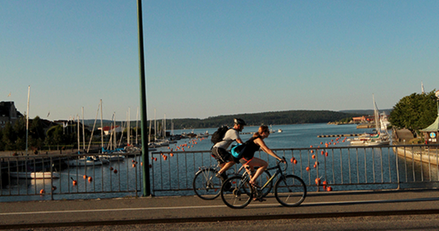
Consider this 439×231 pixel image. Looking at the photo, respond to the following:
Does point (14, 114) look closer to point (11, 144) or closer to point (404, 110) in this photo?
point (11, 144)

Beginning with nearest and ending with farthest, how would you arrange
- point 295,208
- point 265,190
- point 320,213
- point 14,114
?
point 320,213 → point 295,208 → point 265,190 → point 14,114

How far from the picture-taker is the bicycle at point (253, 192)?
305 inches

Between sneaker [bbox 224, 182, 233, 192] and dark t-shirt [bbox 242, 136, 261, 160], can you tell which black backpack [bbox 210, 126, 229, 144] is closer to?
dark t-shirt [bbox 242, 136, 261, 160]

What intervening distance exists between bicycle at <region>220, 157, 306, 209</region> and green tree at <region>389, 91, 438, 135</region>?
200 ft

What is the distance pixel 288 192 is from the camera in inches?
321

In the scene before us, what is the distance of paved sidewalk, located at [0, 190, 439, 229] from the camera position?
23.1ft

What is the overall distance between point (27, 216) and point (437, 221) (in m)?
7.47

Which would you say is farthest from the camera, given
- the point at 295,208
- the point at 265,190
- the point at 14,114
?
the point at 14,114

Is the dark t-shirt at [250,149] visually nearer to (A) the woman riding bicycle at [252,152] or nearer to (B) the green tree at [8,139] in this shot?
(A) the woman riding bicycle at [252,152]

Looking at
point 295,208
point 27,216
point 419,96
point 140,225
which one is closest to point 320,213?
point 295,208

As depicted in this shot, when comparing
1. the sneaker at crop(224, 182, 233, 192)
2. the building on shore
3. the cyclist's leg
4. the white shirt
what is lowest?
the sneaker at crop(224, 182, 233, 192)

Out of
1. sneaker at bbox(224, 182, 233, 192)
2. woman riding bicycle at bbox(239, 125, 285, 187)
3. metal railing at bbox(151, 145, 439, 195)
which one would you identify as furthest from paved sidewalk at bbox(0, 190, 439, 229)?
woman riding bicycle at bbox(239, 125, 285, 187)

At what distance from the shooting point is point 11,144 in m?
70.9

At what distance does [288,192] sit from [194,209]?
2.01m
